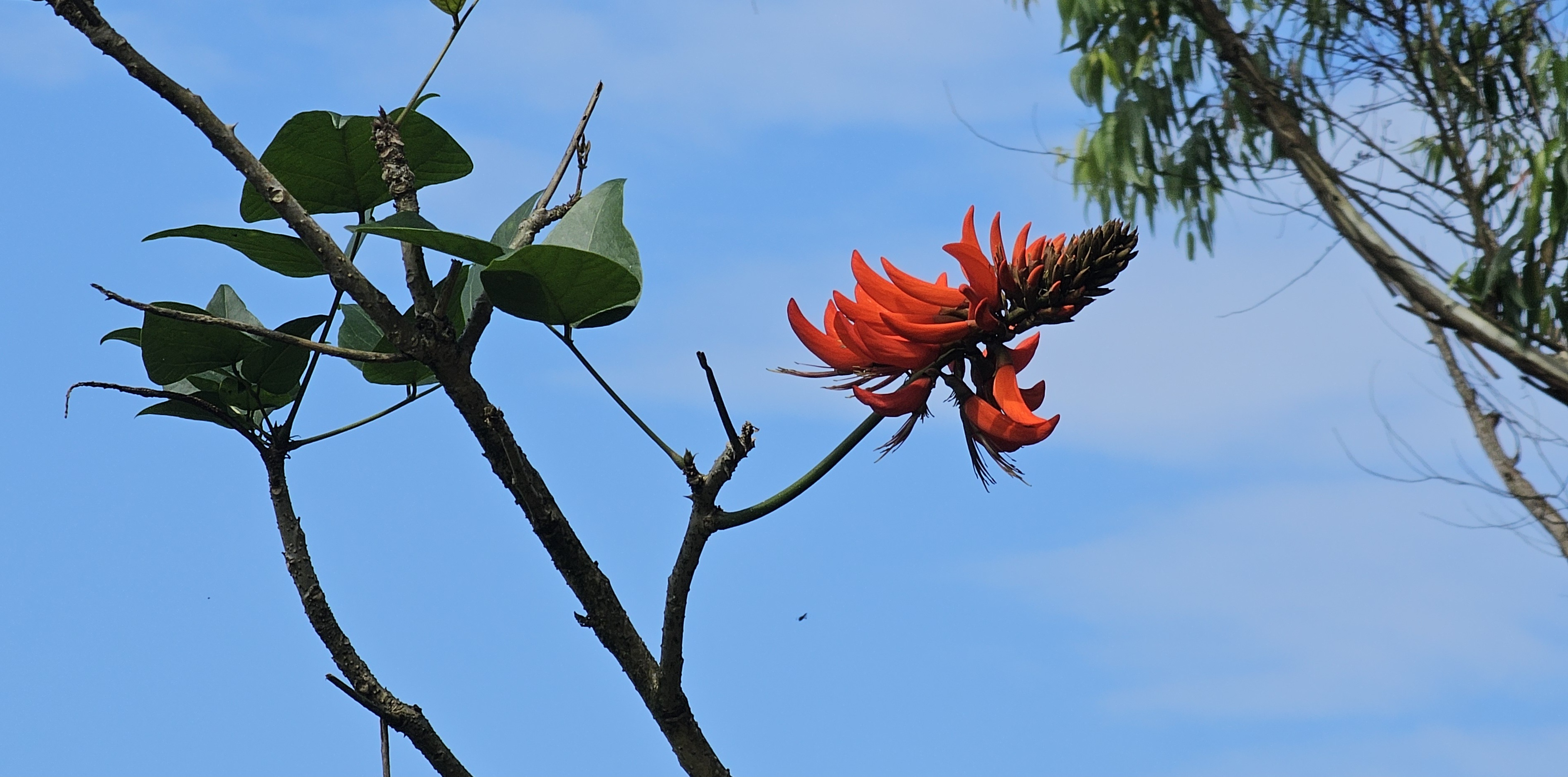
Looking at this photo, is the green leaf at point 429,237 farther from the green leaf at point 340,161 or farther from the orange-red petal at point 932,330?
the orange-red petal at point 932,330

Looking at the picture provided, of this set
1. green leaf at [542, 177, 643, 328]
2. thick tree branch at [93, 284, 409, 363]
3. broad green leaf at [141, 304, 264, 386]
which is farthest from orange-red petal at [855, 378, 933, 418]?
broad green leaf at [141, 304, 264, 386]

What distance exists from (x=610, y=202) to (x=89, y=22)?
249 millimetres

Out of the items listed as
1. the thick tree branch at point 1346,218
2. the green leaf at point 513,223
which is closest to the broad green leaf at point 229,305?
the green leaf at point 513,223

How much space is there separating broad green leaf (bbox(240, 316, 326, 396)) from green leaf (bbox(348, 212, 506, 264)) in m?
0.13

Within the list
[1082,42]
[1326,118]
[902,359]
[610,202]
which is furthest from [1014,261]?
[1082,42]

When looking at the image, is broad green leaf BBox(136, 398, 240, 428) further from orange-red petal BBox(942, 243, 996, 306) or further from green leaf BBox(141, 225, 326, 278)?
orange-red petal BBox(942, 243, 996, 306)

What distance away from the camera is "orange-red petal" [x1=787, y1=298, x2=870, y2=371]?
0.67 meters

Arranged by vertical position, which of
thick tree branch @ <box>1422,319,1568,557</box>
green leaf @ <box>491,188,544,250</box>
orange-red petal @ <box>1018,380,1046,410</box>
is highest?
thick tree branch @ <box>1422,319,1568,557</box>

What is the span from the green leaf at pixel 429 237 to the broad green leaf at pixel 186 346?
145 mm

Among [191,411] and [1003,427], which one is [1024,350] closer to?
[1003,427]

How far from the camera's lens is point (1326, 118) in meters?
2.90

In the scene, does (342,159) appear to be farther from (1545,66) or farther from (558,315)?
(1545,66)

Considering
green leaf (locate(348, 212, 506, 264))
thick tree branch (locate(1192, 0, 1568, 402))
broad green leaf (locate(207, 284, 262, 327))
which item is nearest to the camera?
green leaf (locate(348, 212, 506, 264))

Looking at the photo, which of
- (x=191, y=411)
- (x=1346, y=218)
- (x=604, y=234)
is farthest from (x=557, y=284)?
(x=1346, y=218)
